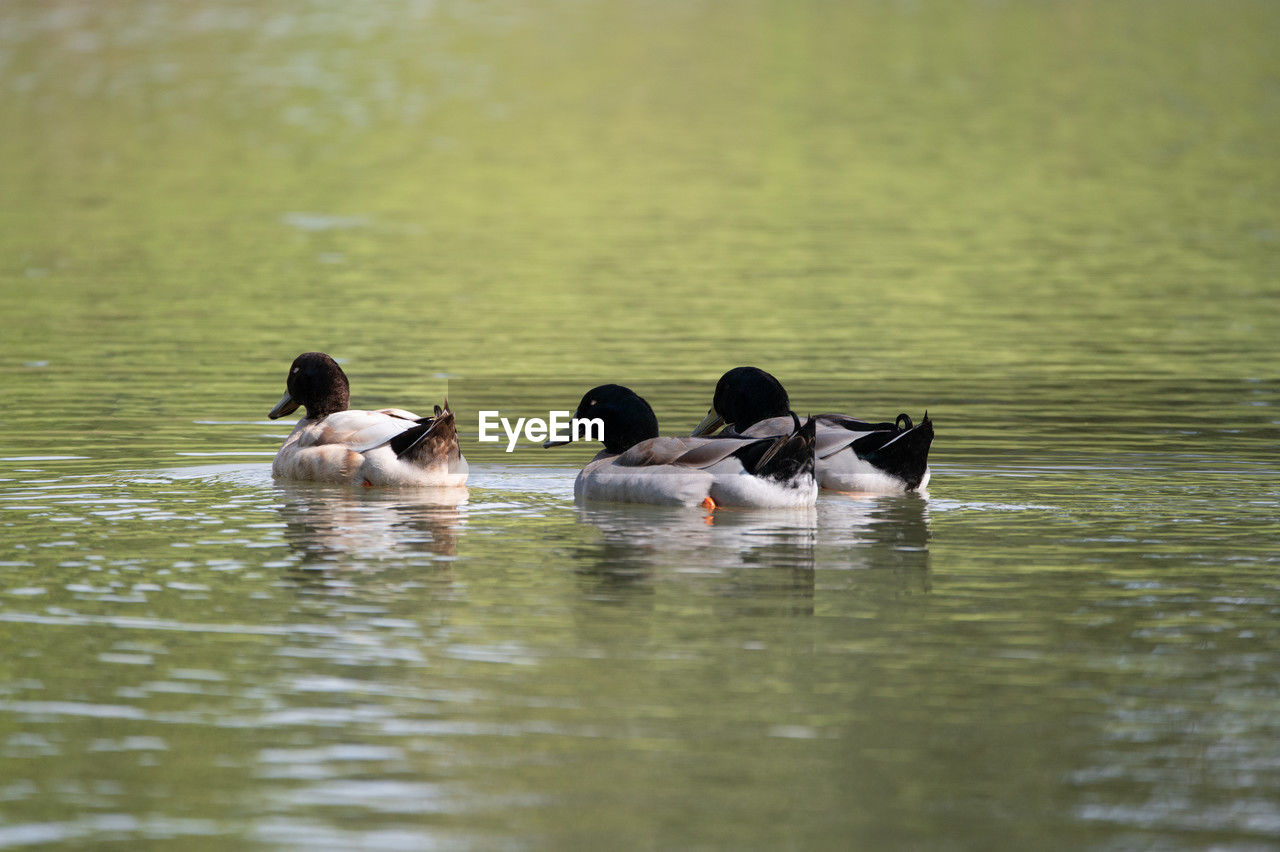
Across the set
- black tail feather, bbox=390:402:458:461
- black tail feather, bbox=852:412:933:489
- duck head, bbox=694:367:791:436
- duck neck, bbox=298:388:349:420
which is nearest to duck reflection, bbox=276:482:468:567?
black tail feather, bbox=390:402:458:461

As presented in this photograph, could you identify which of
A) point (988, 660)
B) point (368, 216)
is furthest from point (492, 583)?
point (368, 216)

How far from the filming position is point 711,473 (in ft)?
46.3

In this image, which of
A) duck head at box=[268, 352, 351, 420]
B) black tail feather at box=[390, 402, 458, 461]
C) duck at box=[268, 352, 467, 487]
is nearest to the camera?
black tail feather at box=[390, 402, 458, 461]

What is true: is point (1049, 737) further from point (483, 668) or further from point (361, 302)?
point (361, 302)

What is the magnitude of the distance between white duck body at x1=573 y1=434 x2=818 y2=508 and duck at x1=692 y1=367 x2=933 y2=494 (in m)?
0.54

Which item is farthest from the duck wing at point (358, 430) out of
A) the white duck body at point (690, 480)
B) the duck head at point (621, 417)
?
the white duck body at point (690, 480)

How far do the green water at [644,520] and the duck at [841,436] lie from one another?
304 mm

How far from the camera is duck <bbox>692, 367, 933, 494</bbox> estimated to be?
14.8m

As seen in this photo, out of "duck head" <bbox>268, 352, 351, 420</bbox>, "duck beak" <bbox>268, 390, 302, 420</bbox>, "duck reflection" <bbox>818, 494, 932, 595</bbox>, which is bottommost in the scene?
"duck reflection" <bbox>818, 494, 932, 595</bbox>

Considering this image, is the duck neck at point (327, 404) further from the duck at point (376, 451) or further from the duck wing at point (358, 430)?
the duck wing at point (358, 430)

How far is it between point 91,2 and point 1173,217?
2500 inches

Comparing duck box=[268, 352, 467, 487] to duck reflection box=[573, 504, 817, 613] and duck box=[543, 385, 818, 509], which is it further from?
duck reflection box=[573, 504, 817, 613]

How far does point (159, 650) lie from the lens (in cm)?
985

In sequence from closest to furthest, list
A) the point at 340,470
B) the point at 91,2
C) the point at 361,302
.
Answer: the point at 340,470 → the point at 361,302 → the point at 91,2
